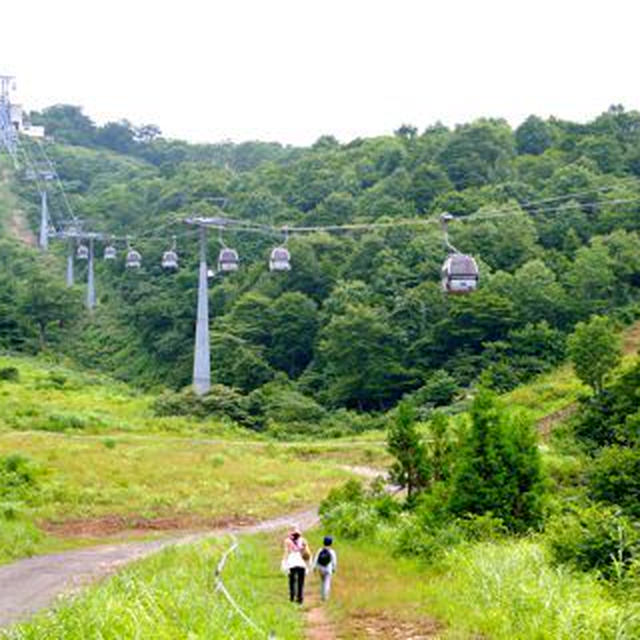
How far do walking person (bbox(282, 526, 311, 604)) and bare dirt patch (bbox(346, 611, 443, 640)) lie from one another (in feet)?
3.62

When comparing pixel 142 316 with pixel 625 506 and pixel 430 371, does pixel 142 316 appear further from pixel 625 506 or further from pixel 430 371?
pixel 625 506

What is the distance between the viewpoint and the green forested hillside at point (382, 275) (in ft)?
163

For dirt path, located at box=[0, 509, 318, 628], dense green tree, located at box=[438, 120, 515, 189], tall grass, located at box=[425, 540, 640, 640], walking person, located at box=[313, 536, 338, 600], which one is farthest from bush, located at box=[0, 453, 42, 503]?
dense green tree, located at box=[438, 120, 515, 189]

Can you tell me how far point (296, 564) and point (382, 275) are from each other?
41.9m

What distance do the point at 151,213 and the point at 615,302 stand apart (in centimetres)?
4024

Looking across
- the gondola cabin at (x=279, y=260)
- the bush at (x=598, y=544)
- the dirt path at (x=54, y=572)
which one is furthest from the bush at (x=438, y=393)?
the bush at (x=598, y=544)

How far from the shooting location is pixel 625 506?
57.6 ft

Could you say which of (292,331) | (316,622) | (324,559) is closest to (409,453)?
(324,559)

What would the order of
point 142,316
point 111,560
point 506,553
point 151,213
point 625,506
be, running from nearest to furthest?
point 506,553
point 625,506
point 111,560
point 142,316
point 151,213

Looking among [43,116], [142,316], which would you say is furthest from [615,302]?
[43,116]

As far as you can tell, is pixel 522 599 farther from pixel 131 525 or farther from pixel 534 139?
A: pixel 534 139

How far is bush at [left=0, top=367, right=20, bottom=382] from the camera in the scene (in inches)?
1895

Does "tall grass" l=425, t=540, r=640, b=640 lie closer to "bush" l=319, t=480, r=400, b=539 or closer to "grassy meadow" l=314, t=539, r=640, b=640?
"grassy meadow" l=314, t=539, r=640, b=640

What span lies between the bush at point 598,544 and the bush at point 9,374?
3882cm
